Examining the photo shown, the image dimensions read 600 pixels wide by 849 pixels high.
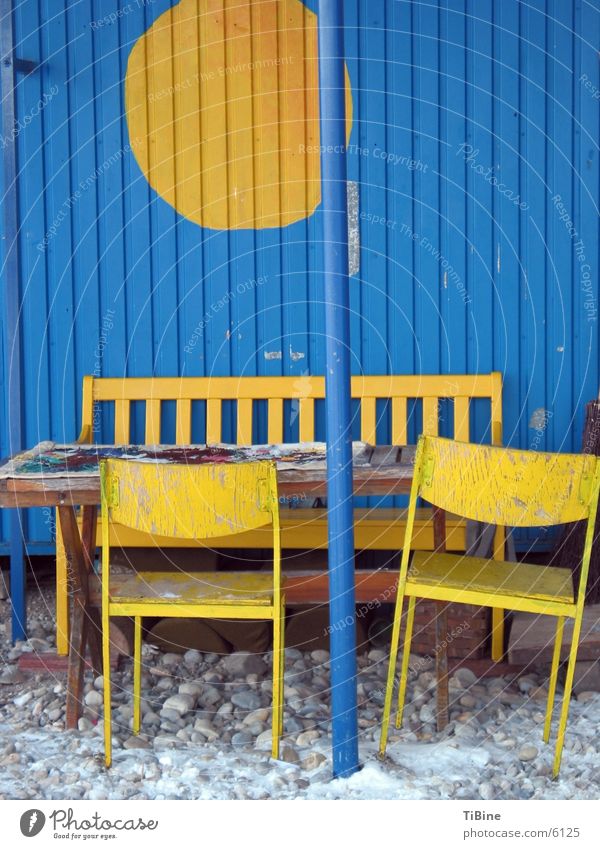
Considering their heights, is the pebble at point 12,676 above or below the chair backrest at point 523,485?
below

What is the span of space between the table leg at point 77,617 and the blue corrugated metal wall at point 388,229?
142 centimetres

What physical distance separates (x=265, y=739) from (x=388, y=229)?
2.61 meters

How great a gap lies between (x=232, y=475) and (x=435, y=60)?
2.76m

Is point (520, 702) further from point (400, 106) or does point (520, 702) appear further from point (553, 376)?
point (400, 106)

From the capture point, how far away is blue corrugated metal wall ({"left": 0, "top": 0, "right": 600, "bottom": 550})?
18.2 ft

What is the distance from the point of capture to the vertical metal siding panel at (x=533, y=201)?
5.53 metres

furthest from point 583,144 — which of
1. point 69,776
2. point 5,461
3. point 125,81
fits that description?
point 69,776

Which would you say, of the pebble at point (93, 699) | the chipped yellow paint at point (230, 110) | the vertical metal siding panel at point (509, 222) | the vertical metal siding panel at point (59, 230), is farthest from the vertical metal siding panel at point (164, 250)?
the pebble at point (93, 699)

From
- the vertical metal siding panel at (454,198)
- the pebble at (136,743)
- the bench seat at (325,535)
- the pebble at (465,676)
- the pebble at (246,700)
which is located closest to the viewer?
the pebble at (136,743)

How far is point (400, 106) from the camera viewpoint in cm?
556

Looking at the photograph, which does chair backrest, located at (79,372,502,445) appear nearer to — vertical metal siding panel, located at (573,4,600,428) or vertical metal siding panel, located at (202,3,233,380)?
vertical metal siding panel, located at (202,3,233,380)

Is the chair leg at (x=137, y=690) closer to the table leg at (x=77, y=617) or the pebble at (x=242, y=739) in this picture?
the table leg at (x=77, y=617)

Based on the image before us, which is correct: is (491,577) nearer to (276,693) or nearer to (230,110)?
(276,693)

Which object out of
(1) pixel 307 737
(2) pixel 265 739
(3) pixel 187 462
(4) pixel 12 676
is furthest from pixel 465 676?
(4) pixel 12 676
